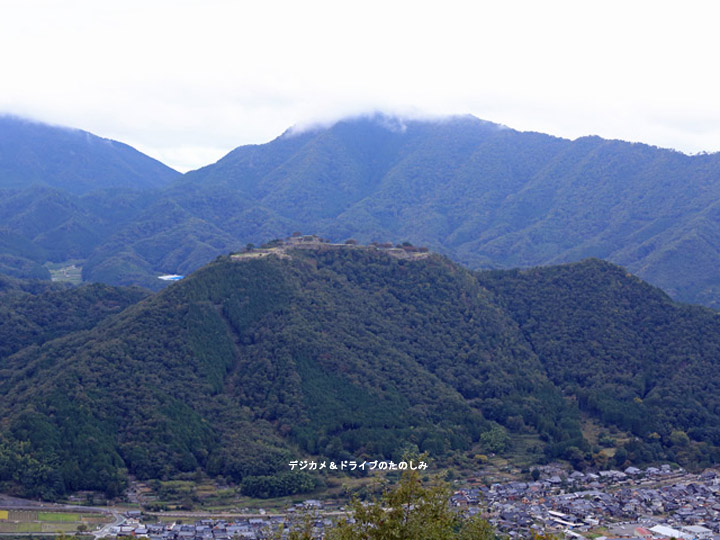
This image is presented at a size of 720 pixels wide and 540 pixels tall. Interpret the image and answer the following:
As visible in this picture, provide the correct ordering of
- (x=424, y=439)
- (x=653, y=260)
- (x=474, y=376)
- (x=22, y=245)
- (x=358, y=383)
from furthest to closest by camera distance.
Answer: (x=22, y=245) < (x=653, y=260) < (x=474, y=376) < (x=358, y=383) < (x=424, y=439)

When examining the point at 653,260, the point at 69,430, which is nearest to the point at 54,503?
the point at 69,430

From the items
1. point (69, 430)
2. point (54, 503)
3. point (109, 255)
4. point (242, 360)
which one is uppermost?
point (109, 255)

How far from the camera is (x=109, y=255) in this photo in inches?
5778

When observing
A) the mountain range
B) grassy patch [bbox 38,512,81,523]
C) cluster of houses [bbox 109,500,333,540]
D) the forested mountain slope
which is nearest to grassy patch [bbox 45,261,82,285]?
the mountain range

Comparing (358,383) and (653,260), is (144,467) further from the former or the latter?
(653,260)

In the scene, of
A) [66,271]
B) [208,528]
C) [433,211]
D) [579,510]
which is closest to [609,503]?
[579,510]

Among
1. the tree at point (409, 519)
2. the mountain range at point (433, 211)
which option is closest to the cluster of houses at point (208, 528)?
the tree at point (409, 519)

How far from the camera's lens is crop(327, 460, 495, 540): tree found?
19.1m

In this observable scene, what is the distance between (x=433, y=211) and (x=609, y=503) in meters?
131

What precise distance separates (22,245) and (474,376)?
10991 centimetres

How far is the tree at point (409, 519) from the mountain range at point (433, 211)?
104 m

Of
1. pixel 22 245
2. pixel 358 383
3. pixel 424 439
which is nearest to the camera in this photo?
pixel 424 439
